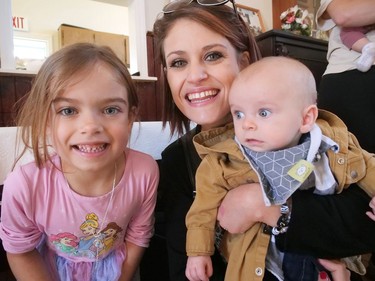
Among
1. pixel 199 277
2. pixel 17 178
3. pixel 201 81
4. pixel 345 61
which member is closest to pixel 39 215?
pixel 17 178

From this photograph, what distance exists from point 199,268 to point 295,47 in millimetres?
2437

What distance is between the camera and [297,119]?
753 mm

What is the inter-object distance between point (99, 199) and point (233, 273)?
17.8 inches

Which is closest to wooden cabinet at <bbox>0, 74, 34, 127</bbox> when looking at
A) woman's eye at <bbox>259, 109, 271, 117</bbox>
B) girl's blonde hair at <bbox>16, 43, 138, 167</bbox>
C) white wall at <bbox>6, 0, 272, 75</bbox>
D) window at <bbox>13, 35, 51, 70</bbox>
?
girl's blonde hair at <bbox>16, 43, 138, 167</bbox>

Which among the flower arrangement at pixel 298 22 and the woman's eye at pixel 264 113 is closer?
the woman's eye at pixel 264 113

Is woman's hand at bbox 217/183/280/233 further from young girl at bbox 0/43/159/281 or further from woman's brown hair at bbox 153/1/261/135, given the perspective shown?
woman's brown hair at bbox 153/1/261/135

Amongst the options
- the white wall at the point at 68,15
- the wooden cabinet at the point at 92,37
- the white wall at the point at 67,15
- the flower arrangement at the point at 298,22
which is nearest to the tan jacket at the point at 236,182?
the flower arrangement at the point at 298,22

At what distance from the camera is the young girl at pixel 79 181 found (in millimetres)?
830

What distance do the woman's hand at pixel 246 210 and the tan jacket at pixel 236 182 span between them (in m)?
0.03

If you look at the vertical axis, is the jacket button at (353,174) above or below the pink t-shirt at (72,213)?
above

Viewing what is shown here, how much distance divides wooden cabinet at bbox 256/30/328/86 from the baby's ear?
1969 millimetres

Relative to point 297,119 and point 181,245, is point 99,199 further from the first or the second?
point 297,119

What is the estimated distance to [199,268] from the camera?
799 mm

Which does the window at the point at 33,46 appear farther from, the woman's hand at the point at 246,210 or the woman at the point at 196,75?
the woman's hand at the point at 246,210
